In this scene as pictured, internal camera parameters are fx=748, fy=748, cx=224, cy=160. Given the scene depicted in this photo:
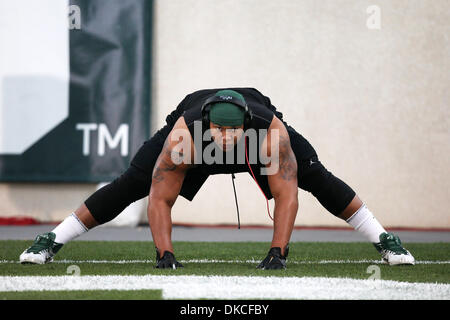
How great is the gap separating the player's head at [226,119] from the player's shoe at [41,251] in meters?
1.19

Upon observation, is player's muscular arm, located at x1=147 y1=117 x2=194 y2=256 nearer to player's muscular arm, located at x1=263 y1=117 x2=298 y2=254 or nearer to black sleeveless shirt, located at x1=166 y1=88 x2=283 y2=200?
black sleeveless shirt, located at x1=166 y1=88 x2=283 y2=200

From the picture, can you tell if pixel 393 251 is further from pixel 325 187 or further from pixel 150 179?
pixel 150 179

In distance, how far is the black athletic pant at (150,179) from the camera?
3975 millimetres

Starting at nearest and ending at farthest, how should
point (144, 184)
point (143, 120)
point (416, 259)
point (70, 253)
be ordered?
1. point (144, 184)
2. point (416, 259)
3. point (70, 253)
4. point (143, 120)

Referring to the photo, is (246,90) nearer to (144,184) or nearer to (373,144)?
(144,184)

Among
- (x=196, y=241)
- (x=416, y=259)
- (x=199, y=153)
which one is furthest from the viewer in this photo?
(x=196, y=241)

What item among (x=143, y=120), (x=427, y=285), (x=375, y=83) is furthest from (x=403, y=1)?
(x=427, y=285)

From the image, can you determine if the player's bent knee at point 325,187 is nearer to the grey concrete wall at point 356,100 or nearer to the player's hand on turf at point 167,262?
the player's hand on turf at point 167,262

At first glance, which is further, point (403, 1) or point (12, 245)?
point (403, 1)

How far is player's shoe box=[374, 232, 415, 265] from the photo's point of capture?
395cm

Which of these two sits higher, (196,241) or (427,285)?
(427,285)

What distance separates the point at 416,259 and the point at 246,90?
1470 millimetres

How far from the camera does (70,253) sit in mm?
4832

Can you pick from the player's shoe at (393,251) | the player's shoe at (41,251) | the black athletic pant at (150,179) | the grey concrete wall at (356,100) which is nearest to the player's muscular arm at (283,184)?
the black athletic pant at (150,179)
